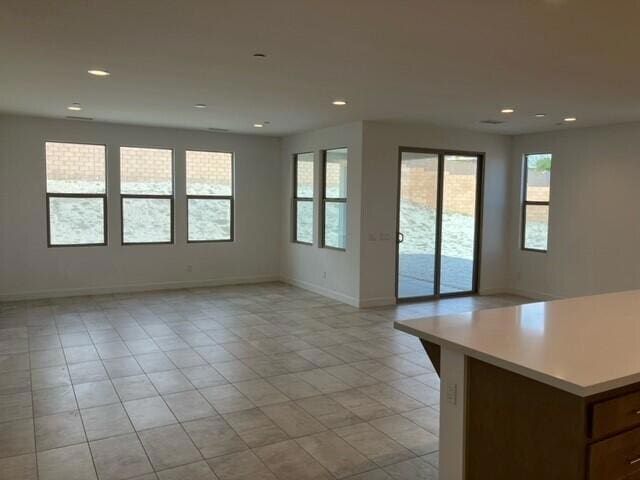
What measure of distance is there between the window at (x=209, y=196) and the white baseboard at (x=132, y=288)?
70 centimetres

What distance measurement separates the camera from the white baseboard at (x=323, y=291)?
711 centimetres

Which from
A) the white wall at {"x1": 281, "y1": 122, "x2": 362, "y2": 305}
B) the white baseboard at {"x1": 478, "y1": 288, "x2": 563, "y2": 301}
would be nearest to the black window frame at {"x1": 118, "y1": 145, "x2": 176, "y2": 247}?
the white wall at {"x1": 281, "y1": 122, "x2": 362, "y2": 305}

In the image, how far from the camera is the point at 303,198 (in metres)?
8.38

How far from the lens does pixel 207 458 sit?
293 centimetres

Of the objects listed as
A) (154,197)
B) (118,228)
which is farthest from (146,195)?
(118,228)

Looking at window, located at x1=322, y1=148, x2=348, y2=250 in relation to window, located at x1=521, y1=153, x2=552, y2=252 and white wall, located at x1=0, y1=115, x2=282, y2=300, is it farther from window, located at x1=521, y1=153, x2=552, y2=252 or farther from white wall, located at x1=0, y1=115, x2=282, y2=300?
Answer: window, located at x1=521, y1=153, x2=552, y2=252

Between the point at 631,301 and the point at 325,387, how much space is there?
2190mm

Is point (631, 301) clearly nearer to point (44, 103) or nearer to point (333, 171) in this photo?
point (333, 171)

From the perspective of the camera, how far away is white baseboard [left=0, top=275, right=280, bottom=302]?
23.7 ft

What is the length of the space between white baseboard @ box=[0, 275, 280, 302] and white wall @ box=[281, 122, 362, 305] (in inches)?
24.9

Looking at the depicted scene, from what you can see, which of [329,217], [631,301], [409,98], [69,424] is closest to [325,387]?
[69,424]

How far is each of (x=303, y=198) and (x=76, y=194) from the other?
3.35 m

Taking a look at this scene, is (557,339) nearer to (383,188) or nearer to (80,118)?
(383,188)

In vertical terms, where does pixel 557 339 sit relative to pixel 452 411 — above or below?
above
